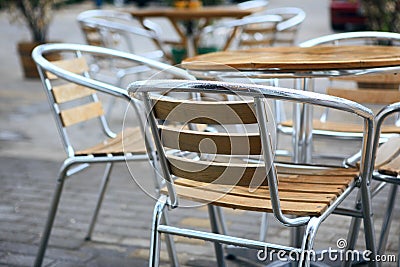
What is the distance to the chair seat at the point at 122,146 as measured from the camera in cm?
294

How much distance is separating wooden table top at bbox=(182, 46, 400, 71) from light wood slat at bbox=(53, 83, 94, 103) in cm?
57

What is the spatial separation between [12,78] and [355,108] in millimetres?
7696

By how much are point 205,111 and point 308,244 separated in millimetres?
471

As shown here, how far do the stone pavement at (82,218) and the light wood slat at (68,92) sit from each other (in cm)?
42

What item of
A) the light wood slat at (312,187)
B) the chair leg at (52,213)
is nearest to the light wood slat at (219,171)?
the light wood slat at (312,187)

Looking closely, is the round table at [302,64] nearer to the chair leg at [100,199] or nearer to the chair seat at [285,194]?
the chair seat at [285,194]

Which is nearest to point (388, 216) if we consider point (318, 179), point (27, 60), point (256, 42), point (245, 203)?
point (318, 179)

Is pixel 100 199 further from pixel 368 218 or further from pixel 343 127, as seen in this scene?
pixel 368 218

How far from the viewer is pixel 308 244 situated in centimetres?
203

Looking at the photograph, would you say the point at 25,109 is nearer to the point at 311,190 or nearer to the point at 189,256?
the point at 189,256

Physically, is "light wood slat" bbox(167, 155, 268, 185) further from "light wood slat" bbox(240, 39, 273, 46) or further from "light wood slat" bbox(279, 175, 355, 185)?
"light wood slat" bbox(240, 39, 273, 46)

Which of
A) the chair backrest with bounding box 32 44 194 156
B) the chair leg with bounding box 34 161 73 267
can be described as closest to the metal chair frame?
the chair backrest with bounding box 32 44 194 156

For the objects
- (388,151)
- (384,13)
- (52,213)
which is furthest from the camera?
(384,13)

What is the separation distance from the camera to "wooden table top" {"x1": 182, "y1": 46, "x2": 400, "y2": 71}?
246 cm
